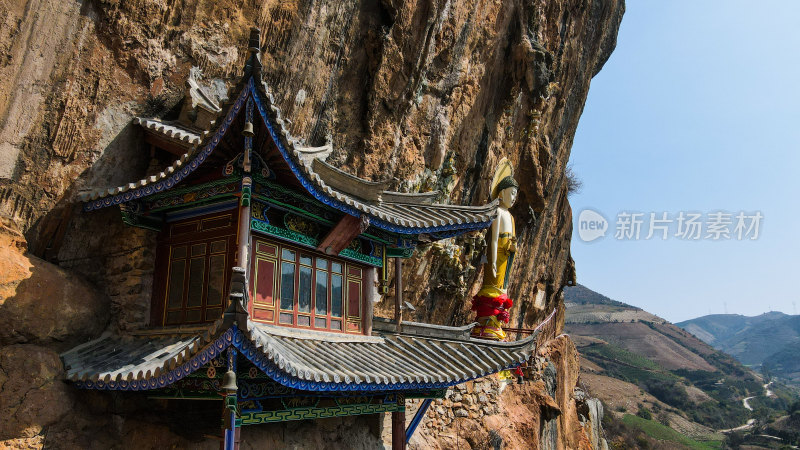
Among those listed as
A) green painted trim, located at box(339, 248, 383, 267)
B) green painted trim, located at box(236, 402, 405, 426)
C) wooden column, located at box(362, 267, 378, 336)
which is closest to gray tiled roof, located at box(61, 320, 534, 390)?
wooden column, located at box(362, 267, 378, 336)

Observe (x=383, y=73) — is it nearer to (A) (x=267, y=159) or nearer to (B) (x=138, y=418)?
(A) (x=267, y=159)

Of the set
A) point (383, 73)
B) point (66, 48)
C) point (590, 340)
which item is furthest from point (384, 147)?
point (590, 340)

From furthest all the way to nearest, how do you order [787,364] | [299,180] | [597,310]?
[787,364]
[597,310]
[299,180]

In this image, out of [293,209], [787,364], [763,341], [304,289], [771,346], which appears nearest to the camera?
[293,209]

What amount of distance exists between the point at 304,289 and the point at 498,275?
281 inches

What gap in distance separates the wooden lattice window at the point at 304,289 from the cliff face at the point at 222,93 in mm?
1463

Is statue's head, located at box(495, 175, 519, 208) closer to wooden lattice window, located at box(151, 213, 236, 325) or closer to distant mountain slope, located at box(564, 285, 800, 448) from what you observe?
wooden lattice window, located at box(151, 213, 236, 325)

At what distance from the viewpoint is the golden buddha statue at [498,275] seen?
1330 centimetres

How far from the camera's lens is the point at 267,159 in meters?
6.59

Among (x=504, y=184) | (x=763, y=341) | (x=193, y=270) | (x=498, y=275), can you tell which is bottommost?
(x=193, y=270)

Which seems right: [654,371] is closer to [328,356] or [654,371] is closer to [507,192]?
[507,192]

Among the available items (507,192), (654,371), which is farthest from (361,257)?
(654,371)

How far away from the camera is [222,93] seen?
28.9 feet

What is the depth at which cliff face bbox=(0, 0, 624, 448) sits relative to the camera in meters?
6.74
